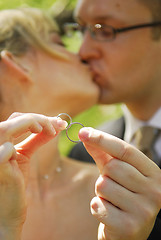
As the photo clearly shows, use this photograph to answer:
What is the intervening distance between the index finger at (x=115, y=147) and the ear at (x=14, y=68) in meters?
1.34

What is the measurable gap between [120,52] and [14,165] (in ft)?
7.31

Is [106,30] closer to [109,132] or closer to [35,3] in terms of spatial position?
[109,132]

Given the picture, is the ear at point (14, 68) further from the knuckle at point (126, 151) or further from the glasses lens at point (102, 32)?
the knuckle at point (126, 151)

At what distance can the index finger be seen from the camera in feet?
5.49

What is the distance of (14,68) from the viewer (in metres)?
2.81

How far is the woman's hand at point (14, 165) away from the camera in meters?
1.60

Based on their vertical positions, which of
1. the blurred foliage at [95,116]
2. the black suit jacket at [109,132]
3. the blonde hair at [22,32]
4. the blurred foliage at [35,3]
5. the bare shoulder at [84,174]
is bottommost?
the blurred foliage at [95,116]

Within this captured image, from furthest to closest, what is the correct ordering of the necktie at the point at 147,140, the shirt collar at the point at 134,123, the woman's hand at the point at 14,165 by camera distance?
1. the shirt collar at the point at 134,123
2. the necktie at the point at 147,140
3. the woman's hand at the point at 14,165

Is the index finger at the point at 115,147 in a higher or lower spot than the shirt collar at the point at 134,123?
higher

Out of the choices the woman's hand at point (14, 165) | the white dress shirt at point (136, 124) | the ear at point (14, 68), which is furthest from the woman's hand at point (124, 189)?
the white dress shirt at point (136, 124)

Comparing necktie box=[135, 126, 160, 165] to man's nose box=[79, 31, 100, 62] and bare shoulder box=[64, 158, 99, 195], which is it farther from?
man's nose box=[79, 31, 100, 62]

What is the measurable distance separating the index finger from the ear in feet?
4.41

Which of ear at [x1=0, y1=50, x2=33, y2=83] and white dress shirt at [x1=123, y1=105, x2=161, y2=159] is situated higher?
ear at [x1=0, y1=50, x2=33, y2=83]

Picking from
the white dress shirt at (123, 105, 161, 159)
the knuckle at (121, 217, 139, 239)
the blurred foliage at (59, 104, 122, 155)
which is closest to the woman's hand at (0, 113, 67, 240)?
the knuckle at (121, 217, 139, 239)
